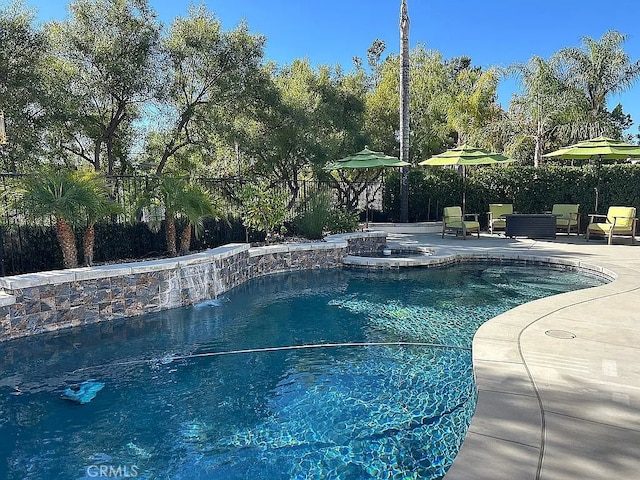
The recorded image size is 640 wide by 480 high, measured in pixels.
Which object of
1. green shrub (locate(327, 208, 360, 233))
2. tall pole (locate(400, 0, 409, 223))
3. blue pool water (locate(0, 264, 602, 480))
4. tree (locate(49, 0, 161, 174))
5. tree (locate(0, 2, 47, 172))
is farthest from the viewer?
tall pole (locate(400, 0, 409, 223))

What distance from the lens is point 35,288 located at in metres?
6.04

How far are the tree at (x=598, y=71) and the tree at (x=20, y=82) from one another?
657 inches

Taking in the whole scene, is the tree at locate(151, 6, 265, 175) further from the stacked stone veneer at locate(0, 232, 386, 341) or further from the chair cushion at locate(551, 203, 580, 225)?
the chair cushion at locate(551, 203, 580, 225)

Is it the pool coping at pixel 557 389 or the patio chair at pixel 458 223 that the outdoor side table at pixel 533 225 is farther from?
the pool coping at pixel 557 389

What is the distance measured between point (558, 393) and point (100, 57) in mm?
11059

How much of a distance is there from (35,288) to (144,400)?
2.78 meters

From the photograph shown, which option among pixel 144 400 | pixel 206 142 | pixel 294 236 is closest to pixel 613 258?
pixel 294 236

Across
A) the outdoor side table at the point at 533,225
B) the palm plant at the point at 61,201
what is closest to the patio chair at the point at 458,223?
the outdoor side table at the point at 533,225

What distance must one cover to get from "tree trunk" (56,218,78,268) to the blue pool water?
4.35 ft

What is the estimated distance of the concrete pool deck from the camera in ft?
8.77

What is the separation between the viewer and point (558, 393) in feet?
11.6

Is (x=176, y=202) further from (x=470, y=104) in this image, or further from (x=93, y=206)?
(x=470, y=104)

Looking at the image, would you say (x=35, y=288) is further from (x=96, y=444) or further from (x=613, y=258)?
(x=613, y=258)

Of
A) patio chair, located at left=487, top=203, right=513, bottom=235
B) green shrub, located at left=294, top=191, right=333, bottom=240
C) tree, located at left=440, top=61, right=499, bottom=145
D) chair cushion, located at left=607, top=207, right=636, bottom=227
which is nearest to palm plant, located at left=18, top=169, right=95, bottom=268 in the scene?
green shrub, located at left=294, top=191, right=333, bottom=240
